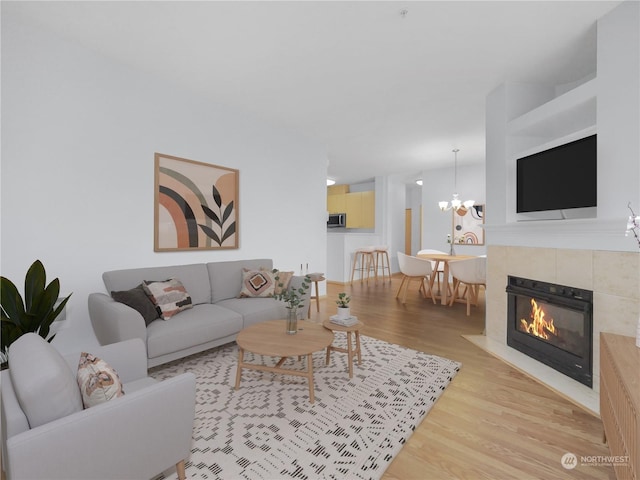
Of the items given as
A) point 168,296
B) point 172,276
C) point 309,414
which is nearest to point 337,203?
point 172,276

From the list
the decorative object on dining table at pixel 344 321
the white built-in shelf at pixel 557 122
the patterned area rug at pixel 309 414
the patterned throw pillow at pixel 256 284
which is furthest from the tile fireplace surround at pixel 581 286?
the patterned throw pillow at pixel 256 284

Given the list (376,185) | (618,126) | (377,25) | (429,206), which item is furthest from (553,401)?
→ (376,185)

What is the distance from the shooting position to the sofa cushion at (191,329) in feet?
7.87

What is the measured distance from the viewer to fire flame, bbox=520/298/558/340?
8.95 ft

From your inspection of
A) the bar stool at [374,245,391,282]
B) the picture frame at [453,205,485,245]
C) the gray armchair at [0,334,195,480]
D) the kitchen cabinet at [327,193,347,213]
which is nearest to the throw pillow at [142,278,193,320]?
the gray armchair at [0,334,195,480]

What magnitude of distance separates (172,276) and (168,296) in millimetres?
422

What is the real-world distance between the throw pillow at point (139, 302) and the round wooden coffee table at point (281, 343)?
841 millimetres

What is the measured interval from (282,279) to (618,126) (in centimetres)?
329

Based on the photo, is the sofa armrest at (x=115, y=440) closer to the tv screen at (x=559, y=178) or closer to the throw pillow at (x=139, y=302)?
the throw pillow at (x=139, y=302)

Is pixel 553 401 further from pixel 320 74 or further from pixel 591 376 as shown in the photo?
pixel 320 74

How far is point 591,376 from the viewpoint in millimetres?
2297

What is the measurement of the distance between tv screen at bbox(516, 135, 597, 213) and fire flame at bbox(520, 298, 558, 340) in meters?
0.94

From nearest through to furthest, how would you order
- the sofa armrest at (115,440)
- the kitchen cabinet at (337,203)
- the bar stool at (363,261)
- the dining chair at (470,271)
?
the sofa armrest at (115,440)
the dining chair at (470,271)
the bar stool at (363,261)
the kitchen cabinet at (337,203)

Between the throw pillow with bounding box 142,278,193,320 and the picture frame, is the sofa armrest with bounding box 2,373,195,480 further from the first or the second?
the picture frame
